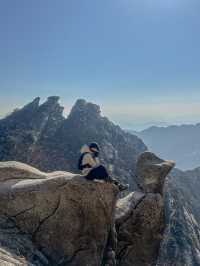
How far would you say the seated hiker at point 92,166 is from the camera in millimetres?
19953

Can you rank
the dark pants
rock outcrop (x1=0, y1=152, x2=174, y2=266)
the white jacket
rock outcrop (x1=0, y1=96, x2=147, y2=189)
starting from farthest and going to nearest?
1. rock outcrop (x1=0, y1=96, x2=147, y2=189)
2. the white jacket
3. the dark pants
4. rock outcrop (x1=0, y1=152, x2=174, y2=266)

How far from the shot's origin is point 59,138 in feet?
490

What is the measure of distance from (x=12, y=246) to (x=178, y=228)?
95.7 metres

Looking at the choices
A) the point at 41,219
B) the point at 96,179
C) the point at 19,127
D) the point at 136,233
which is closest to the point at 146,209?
the point at 136,233

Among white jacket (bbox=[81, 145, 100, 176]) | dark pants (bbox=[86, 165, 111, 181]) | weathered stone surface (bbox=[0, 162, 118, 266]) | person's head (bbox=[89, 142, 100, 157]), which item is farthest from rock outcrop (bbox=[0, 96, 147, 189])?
dark pants (bbox=[86, 165, 111, 181])

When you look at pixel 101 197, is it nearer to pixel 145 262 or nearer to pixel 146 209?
pixel 146 209

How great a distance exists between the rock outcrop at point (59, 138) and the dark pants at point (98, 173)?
97.5m

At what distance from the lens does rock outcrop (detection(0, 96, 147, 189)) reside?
127m

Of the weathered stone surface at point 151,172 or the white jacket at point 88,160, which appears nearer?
the white jacket at point 88,160

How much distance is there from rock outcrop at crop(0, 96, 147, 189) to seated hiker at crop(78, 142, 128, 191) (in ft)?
318

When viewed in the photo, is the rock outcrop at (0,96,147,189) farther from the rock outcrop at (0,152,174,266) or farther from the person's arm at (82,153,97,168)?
the person's arm at (82,153,97,168)

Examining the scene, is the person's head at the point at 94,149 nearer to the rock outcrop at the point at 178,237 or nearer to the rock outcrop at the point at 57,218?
the rock outcrop at the point at 57,218

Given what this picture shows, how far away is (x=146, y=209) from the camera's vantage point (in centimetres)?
2409

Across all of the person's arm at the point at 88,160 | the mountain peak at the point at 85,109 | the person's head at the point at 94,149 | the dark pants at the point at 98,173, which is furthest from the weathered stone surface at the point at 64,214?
the mountain peak at the point at 85,109
